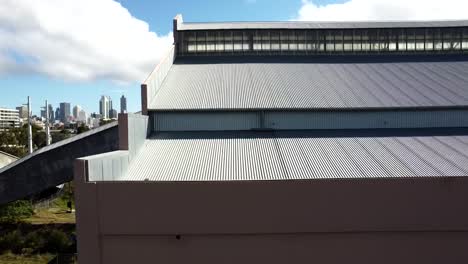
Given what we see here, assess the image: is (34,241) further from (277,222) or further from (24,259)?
(277,222)

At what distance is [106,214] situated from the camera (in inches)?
503

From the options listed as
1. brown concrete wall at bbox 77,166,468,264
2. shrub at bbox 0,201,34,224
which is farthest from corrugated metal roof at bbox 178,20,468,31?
shrub at bbox 0,201,34,224

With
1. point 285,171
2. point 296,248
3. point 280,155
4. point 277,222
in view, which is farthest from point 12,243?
point 296,248

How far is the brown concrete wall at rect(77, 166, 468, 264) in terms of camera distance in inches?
501

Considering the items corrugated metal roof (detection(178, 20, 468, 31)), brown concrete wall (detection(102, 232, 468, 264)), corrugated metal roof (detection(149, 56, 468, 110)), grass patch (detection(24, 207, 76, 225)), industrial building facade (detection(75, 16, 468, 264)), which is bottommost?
grass patch (detection(24, 207, 76, 225))

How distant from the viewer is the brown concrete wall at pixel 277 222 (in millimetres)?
12727

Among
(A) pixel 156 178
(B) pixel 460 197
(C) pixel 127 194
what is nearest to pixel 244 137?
(A) pixel 156 178

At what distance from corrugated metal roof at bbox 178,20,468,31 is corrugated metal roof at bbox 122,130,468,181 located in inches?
448

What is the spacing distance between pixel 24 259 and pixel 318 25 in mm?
24373

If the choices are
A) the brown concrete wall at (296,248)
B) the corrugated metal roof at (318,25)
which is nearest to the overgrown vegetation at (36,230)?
the brown concrete wall at (296,248)

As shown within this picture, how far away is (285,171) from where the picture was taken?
46.0ft

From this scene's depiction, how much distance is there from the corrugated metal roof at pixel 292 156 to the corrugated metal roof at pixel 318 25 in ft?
37.3

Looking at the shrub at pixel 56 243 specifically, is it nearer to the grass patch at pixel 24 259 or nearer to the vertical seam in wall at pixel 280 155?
the grass patch at pixel 24 259

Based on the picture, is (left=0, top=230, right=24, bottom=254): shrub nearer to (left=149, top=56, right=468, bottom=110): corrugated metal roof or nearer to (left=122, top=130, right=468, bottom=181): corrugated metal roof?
(left=122, top=130, right=468, bottom=181): corrugated metal roof
